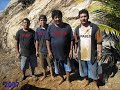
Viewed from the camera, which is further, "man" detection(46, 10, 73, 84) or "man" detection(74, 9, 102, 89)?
"man" detection(46, 10, 73, 84)

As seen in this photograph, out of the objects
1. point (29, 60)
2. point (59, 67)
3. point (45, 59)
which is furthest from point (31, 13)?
point (59, 67)

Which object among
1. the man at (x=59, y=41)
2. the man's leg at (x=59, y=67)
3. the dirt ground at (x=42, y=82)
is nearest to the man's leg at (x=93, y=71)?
the dirt ground at (x=42, y=82)

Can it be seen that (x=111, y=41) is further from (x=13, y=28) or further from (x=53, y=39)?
(x=13, y=28)

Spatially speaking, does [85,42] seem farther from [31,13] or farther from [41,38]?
[31,13]

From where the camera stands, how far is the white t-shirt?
740 cm

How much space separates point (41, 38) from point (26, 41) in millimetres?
510

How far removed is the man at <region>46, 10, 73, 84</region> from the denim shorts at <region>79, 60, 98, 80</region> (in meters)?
0.40

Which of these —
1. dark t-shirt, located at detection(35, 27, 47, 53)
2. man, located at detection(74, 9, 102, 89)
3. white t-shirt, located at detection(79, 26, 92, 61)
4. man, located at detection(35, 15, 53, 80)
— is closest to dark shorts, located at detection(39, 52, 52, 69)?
man, located at detection(35, 15, 53, 80)

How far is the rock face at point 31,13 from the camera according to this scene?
37.5ft

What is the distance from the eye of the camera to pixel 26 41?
856 cm

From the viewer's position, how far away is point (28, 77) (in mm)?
9195

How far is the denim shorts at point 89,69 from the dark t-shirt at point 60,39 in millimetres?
527

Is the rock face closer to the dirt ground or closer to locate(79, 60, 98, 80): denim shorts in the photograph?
the dirt ground

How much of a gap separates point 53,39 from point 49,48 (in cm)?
27
